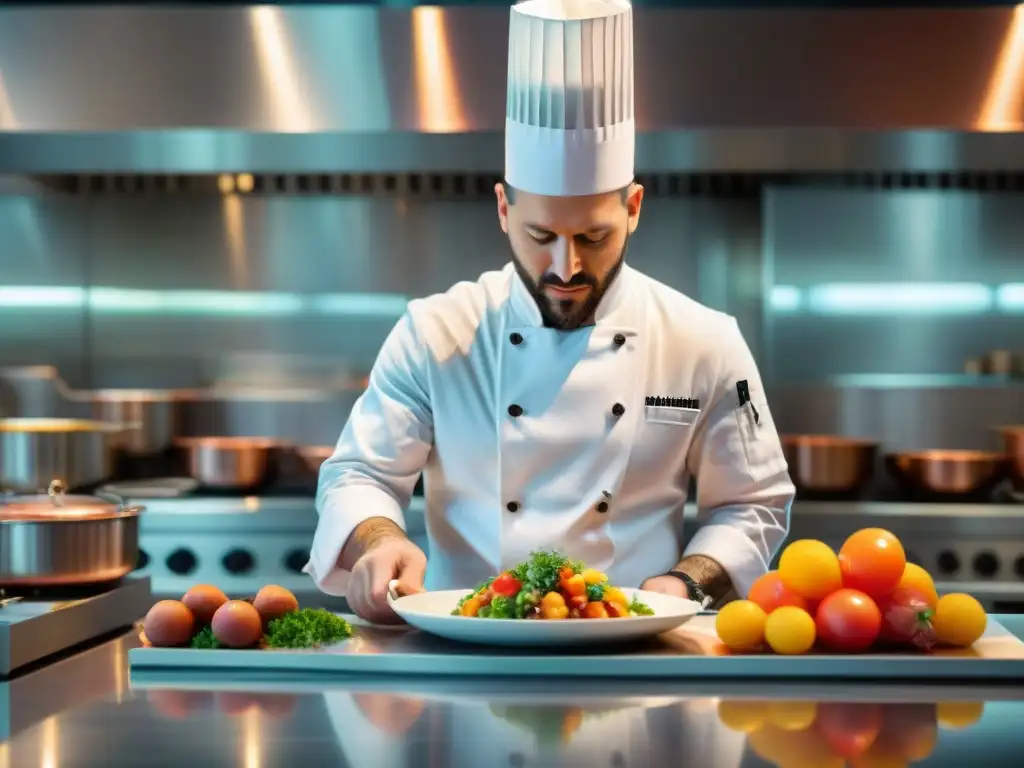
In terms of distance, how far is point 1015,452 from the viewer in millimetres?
3682

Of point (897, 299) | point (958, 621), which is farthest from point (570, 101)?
point (897, 299)

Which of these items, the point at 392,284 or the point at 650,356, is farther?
the point at 392,284

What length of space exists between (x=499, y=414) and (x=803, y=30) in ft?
5.34

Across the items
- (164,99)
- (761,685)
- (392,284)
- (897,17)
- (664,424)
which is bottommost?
(761,685)

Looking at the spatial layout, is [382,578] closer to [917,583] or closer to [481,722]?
[481,722]

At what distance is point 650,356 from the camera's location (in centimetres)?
231

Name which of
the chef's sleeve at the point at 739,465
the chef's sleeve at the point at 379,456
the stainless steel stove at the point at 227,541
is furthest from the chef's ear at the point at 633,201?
the stainless steel stove at the point at 227,541

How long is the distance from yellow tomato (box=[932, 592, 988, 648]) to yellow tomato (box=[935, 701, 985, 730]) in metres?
0.16

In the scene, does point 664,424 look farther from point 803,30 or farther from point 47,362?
point 47,362

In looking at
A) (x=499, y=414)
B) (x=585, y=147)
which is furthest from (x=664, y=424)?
(x=585, y=147)

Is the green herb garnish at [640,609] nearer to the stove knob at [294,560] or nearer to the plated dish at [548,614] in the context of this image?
the plated dish at [548,614]

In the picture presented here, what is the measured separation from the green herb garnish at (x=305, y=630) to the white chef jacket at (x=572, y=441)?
1.69ft

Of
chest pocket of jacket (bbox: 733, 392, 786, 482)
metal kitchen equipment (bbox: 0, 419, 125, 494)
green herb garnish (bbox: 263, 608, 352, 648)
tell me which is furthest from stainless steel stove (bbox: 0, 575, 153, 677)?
metal kitchen equipment (bbox: 0, 419, 125, 494)

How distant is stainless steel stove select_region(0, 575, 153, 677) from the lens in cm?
156
